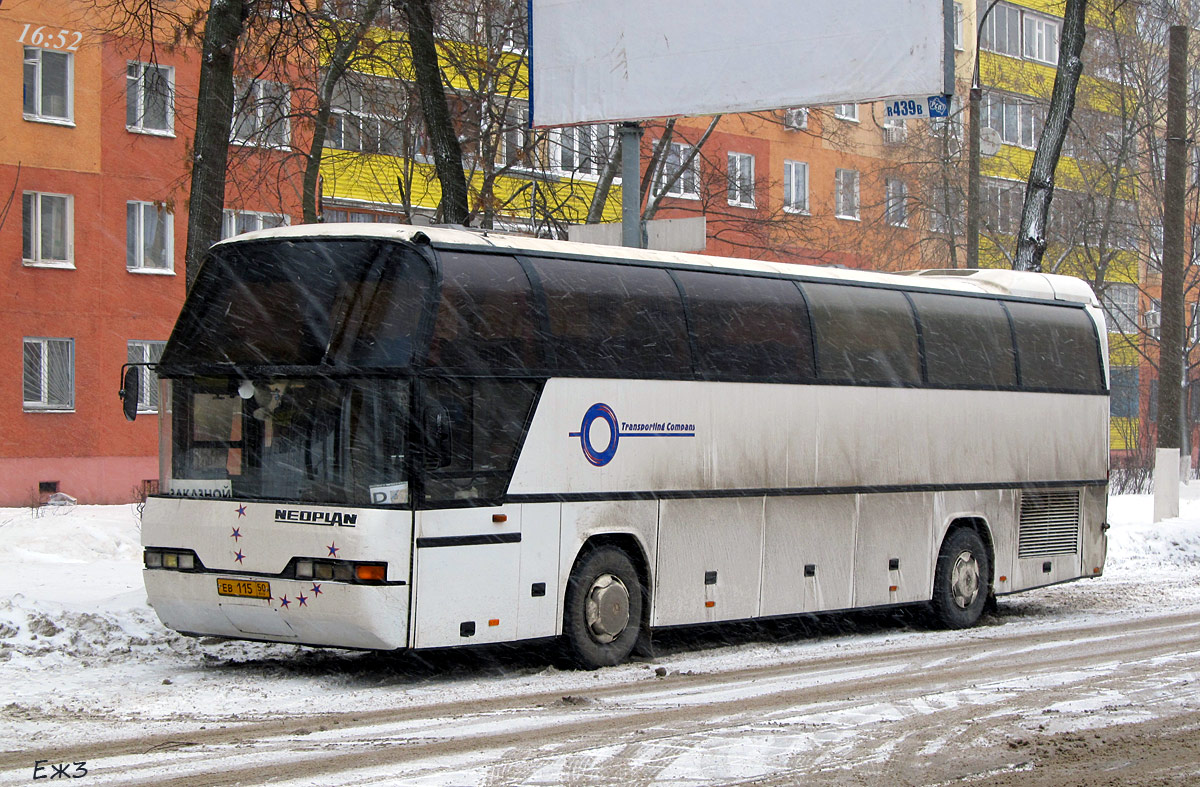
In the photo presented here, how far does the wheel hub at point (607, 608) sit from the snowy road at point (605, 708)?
1.10ft

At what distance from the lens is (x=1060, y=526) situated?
17.6 metres

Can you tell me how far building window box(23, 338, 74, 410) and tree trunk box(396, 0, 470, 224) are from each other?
1882 cm

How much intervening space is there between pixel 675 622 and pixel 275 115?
39.7 feet

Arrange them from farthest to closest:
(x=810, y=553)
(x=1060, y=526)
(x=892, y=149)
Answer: (x=892, y=149) → (x=1060, y=526) → (x=810, y=553)

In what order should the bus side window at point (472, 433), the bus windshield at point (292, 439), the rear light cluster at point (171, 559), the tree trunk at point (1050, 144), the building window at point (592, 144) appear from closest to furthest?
the bus windshield at point (292, 439) → the bus side window at point (472, 433) → the rear light cluster at point (171, 559) → the tree trunk at point (1050, 144) → the building window at point (592, 144)

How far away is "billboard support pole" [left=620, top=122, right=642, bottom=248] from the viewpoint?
16.9 m

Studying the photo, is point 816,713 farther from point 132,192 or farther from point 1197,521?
point 132,192

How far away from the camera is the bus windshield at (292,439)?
35.8 feet

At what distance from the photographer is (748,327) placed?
1384cm

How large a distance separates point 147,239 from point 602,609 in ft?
83.8

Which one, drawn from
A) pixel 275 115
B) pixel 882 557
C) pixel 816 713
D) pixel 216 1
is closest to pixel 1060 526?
pixel 882 557

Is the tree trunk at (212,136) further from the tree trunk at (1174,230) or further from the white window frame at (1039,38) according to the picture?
the white window frame at (1039,38)

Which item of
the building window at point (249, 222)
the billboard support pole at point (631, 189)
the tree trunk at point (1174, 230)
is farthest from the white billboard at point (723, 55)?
the building window at point (249, 222)

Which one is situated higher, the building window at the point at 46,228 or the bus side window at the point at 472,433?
the building window at the point at 46,228
